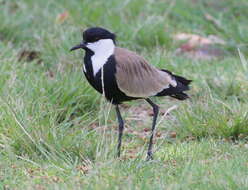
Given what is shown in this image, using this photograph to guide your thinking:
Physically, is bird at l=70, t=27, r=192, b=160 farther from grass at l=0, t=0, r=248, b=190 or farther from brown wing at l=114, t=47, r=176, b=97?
grass at l=0, t=0, r=248, b=190

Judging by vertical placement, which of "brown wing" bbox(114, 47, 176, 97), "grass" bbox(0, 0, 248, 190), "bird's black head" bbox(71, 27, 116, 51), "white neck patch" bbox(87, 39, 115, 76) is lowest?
"grass" bbox(0, 0, 248, 190)

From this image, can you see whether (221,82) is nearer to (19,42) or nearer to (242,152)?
(242,152)

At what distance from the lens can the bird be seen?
437cm

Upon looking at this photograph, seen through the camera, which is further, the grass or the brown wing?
the brown wing

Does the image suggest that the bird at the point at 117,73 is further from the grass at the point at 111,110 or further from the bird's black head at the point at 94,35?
the grass at the point at 111,110

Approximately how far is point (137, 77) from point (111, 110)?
2.78 feet

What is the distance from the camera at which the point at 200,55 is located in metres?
6.91

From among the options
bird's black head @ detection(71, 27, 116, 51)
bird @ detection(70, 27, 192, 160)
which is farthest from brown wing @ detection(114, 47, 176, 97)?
bird's black head @ detection(71, 27, 116, 51)

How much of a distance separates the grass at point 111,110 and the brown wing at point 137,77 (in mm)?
269

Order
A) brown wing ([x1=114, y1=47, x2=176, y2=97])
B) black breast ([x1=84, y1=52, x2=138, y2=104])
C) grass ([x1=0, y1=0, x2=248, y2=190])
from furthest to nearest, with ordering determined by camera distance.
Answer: brown wing ([x1=114, y1=47, x2=176, y2=97]) < black breast ([x1=84, y1=52, x2=138, y2=104]) < grass ([x1=0, y1=0, x2=248, y2=190])

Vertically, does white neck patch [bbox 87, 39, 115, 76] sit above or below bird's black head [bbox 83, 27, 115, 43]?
below

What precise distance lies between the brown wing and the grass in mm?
269

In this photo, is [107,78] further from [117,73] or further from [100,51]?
[100,51]

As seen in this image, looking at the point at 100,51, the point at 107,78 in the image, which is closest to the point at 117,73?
the point at 107,78
